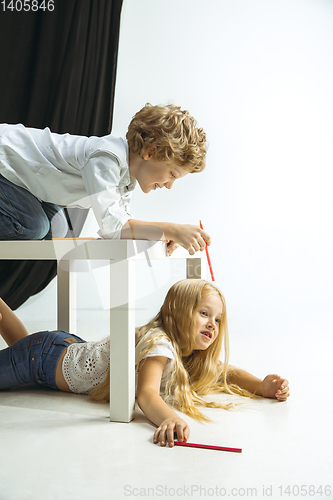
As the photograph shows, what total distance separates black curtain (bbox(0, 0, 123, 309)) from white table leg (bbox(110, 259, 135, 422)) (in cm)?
137

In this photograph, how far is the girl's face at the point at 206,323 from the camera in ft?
3.37

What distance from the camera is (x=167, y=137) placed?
104 centimetres

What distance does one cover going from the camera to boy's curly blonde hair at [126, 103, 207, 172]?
1055mm

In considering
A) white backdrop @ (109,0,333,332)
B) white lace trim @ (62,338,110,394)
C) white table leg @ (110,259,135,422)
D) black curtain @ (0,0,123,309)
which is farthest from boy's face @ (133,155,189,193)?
white backdrop @ (109,0,333,332)

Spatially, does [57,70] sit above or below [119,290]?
above

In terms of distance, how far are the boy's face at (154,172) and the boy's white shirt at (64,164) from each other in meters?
0.04

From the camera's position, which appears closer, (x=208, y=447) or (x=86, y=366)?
(x=208, y=447)

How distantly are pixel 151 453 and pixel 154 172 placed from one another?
24.7 inches

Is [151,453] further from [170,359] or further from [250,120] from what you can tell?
[250,120]

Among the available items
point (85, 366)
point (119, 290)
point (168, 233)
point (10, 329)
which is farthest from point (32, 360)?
point (168, 233)

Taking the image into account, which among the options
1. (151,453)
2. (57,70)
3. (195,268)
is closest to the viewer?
(151,453)

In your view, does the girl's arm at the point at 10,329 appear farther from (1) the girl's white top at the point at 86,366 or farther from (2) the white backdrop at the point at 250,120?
(2) the white backdrop at the point at 250,120

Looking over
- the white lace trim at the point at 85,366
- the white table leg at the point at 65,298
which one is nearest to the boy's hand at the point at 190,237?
the white lace trim at the point at 85,366

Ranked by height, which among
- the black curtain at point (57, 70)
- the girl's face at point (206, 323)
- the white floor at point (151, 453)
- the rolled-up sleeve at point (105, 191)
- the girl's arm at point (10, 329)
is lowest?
the white floor at point (151, 453)
